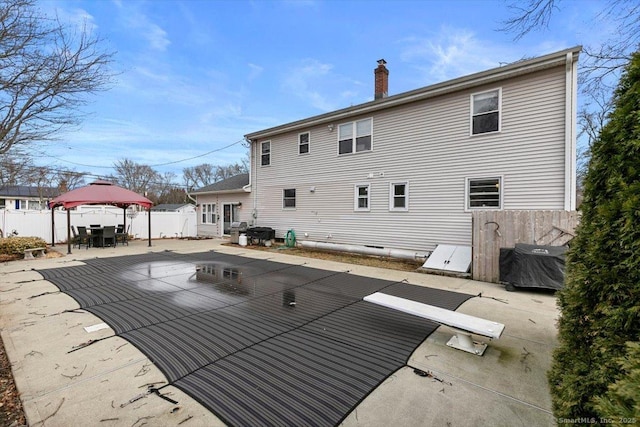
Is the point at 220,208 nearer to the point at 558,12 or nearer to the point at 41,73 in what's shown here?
A: the point at 41,73

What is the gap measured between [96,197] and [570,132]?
16217 millimetres

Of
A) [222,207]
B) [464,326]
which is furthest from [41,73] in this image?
[464,326]

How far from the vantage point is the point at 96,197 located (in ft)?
38.0

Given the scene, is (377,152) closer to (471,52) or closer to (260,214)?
(471,52)

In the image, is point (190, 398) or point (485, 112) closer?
point (190, 398)

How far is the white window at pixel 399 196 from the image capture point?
9.34 meters

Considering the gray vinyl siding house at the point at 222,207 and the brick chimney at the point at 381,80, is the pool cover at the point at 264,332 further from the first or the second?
the gray vinyl siding house at the point at 222,207

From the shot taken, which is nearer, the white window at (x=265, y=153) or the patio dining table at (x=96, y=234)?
the patio dining table at (x=96, y=234)

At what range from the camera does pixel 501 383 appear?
256 cm

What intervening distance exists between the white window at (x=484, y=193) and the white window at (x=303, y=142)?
6.60m

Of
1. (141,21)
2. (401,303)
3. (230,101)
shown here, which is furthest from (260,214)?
(401,303)

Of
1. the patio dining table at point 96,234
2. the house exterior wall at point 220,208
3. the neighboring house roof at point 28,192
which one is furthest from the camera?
the neighboring house roof at point 28,192

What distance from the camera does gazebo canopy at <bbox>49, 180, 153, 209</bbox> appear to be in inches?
440

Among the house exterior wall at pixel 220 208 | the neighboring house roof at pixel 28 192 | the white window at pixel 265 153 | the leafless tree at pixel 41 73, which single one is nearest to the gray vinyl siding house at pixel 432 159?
the white window at pixel 265 153
